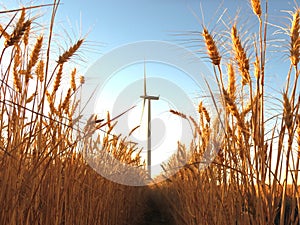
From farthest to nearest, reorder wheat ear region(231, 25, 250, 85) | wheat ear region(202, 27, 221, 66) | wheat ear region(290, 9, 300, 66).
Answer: wheat ear region(202, 27, 221, 66) → wheat ear region(231, 25, 250, 85) → wheat ear region(290, 9, 300, 66)

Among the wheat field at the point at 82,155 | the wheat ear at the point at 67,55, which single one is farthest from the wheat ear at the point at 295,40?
the wheat ear at the point at 67,55

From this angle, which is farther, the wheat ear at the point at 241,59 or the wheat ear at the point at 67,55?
the wheat ear at the point at 67,55

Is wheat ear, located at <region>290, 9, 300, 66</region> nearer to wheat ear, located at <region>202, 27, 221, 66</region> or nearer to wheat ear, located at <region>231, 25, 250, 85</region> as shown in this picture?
wheat ear, located at <region>231, 25, 250, 85</region>

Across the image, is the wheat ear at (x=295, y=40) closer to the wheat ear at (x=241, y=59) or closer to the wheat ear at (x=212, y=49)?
the wheat ear at (x=241, y=59)

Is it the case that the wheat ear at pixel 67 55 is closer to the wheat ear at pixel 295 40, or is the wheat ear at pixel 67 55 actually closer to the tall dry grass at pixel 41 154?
the tall dry grass at pixel 41 154

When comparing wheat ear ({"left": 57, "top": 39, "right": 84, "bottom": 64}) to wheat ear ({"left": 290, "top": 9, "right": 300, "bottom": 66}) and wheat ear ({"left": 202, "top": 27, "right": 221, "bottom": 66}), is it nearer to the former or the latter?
wheat ear ({"left": 202, "top": 27, "right": 221, "bottom": 66})

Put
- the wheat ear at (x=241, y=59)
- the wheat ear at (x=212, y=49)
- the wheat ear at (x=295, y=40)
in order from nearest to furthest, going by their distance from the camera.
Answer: the wheat ear at (x=295, y=40) → the wheat ear at (x=241, y=59) → the wheat ear at (x=212, y=49)

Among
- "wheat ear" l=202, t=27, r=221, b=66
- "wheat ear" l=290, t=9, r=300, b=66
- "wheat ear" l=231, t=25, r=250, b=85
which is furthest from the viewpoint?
"wheat ear" l=202, t=27, r=221, b=66

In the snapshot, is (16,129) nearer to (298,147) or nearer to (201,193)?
(298,147)

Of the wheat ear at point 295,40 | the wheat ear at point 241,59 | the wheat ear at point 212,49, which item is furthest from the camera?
the wheat ear at point 212,49

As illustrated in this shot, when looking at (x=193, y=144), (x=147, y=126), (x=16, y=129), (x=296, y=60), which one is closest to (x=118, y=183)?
(x=193, y=144)

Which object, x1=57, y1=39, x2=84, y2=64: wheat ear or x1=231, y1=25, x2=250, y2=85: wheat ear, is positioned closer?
x1=231, y1=25, x2=250, y2=85: wheat ear

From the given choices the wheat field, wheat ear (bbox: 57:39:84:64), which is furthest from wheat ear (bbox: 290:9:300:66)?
wheat ear (bbox: 57:39:84:64)

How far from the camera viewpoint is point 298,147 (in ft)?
4.46
